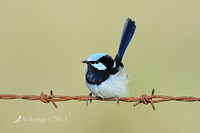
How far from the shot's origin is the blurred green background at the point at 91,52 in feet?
16.1

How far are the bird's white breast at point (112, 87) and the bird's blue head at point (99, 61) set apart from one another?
5.7 inches

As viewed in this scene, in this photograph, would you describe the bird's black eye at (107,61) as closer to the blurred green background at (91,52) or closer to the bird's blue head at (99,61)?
the bird's blue head at (99,61)

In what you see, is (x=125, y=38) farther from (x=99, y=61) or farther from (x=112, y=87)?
(x=112, y=87)

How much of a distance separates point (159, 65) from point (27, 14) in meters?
3.19

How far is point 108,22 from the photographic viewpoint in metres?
6.89

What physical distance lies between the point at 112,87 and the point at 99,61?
0.34m

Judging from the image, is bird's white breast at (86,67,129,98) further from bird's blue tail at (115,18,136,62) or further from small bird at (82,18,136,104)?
bird's blue tail at (115,18,136,62)

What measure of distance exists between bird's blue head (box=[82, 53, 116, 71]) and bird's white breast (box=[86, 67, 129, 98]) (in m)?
0.14

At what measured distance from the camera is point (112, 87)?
3.41 metres

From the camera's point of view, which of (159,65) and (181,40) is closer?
(159,65)

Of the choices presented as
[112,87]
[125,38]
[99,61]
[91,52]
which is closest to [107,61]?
[99,61]

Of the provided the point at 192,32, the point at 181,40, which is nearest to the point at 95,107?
the point at 181,40

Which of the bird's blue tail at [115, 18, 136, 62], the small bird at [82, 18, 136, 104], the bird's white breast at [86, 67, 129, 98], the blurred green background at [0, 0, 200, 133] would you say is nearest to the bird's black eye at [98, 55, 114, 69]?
the small bird at [82, 18, 136, 104]

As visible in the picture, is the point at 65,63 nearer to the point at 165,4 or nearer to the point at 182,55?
the point at 182,55
